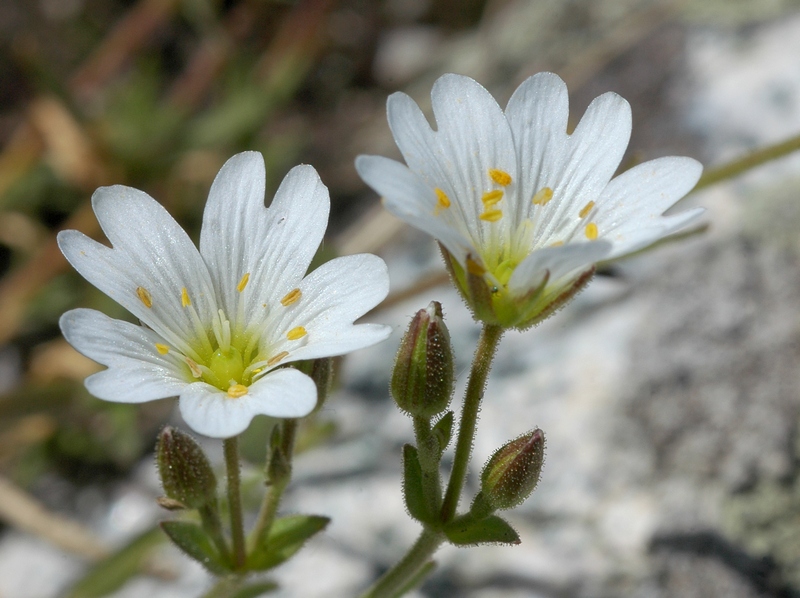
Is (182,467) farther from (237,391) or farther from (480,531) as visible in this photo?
(480,531)

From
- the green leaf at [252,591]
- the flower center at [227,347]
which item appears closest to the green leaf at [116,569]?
the green leaf at [252,591]

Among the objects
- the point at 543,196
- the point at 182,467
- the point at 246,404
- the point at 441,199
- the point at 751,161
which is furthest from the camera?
the point at 751,161

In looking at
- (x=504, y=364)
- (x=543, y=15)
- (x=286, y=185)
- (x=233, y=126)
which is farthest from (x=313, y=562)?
(x=543, y=15)

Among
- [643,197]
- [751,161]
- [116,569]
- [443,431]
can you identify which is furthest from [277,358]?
[751,161]

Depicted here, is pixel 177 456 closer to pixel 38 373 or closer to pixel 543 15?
pixel 38 373

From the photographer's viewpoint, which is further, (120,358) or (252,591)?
(252,591)
